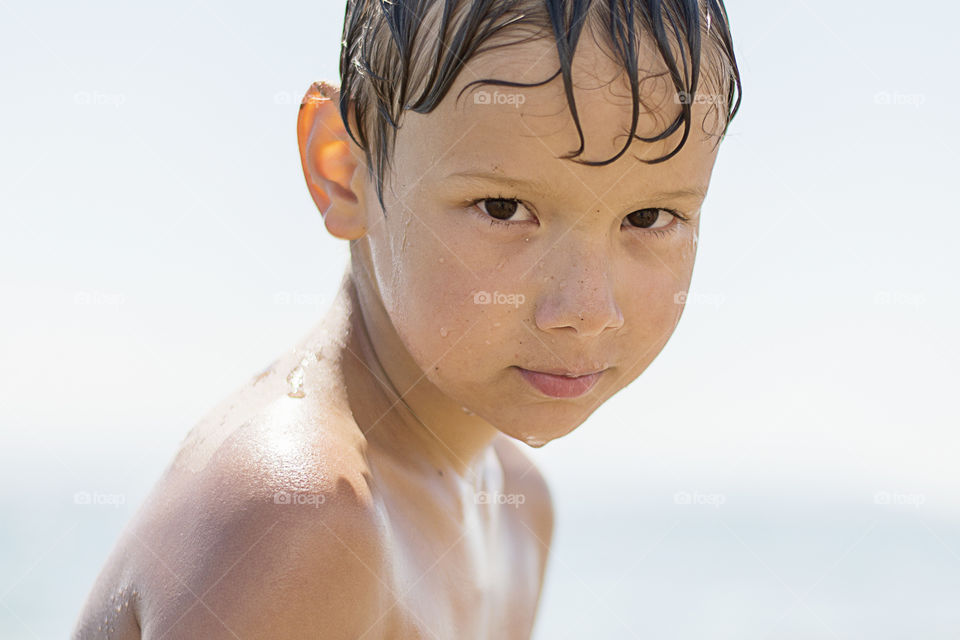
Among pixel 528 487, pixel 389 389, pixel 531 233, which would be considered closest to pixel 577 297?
pixel 531 233

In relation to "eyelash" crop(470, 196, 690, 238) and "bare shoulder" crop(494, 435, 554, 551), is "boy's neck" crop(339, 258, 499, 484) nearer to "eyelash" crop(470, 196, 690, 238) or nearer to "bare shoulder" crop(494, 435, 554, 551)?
"eyelash" crop(470, 196, 690, 238)

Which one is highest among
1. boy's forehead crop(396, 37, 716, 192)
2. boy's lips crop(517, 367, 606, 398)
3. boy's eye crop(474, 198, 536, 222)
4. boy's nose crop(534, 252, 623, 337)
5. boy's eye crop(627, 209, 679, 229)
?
boy's forehead crop(396, 37, 716, 192)

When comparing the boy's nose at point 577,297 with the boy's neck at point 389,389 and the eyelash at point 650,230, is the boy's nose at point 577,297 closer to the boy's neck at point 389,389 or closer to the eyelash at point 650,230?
the eyelash at point 650,230

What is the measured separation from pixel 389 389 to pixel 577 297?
324 mm

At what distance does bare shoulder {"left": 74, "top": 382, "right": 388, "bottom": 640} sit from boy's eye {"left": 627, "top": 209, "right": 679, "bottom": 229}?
1.30ft

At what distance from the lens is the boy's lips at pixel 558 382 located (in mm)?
1071

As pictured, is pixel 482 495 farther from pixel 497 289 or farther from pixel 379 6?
pixel 379 6

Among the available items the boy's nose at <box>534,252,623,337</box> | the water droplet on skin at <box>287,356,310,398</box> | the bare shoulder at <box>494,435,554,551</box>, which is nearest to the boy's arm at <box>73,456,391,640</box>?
the water droplet on skin at <box>287,356,310,398</box>

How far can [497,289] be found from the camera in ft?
3.36

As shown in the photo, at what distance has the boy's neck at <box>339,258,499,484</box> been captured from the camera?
117 centimetres

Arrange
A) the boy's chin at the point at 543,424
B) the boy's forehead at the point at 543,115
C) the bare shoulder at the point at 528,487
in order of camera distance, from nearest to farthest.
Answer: the boy's forehead at the point at 543,115 < the boy's chin at the point at 543,424 < the bare shoulder at the point at 528,487

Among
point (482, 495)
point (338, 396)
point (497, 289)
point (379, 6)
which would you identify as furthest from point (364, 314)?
point (482, 495)

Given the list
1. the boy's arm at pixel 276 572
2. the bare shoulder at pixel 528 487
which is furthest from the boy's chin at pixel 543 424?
the bare shoulder at pixel 528 487

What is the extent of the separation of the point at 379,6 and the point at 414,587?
0.64 meters
